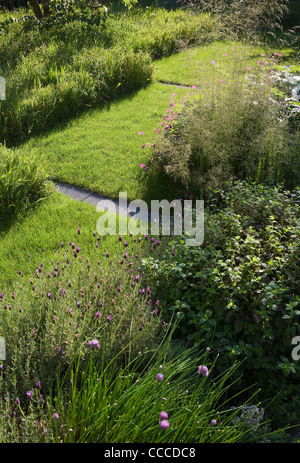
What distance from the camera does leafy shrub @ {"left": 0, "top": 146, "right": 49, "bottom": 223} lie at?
3.84 meters

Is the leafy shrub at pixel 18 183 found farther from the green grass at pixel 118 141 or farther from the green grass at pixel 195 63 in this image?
the green grass at pixel 195 63

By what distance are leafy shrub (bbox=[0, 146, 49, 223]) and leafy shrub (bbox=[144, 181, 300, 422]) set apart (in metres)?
1.73

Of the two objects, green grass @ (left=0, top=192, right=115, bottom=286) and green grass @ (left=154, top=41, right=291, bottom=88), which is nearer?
green grass @ (left=0, top=192, right=115, bottom=286)

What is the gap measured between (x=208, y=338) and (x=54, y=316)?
2.84ft

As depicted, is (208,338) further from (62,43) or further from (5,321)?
(62,43)

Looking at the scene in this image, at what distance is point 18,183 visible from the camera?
152 inches

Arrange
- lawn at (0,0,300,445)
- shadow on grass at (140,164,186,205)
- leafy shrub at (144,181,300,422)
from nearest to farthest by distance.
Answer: lawn at (0,0,300,445), leafy shrub at (144,181,300,422), shadow on grass at (140,164,186,205)

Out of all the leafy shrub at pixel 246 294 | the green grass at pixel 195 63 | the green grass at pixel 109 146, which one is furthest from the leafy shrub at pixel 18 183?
the green grass at pixel 195 63

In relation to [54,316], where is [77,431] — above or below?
below

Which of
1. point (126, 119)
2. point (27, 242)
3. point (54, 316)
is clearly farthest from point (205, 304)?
point (126, 119)

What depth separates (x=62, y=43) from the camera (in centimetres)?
698

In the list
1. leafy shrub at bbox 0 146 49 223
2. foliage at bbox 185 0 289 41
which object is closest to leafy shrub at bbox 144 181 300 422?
leafy shrub at bbox 0 146 49 223

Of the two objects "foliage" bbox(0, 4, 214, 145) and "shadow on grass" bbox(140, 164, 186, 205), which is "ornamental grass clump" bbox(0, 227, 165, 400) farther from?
"foliage" bbox(0, 4, 214, 145)

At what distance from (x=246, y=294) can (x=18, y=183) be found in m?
2.42
